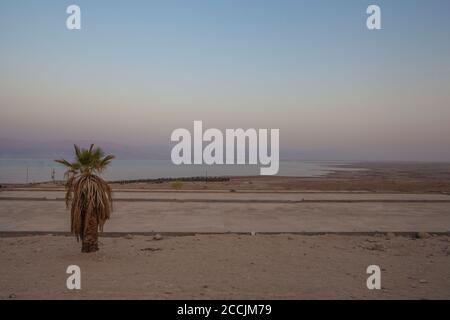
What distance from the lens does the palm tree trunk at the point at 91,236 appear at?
30.2ft

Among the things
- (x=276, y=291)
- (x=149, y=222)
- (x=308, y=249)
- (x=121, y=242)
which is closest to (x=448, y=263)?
(x=308, y=249)

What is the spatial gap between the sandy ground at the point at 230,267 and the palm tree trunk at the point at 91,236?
8.8 inches

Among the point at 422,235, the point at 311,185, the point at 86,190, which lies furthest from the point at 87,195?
the point at 311,185

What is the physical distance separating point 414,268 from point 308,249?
8.02ft

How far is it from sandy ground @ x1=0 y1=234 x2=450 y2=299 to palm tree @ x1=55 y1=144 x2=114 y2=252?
57 cm

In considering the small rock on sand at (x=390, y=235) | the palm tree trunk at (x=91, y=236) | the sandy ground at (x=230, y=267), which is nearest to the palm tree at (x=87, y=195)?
the palm tree trunk at (x=91, y=236)

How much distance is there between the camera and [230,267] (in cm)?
852

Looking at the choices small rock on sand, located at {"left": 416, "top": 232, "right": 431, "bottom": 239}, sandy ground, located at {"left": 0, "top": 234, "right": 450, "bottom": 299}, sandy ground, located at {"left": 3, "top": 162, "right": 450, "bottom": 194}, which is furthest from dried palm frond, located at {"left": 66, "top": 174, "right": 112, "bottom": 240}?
sandy ground, located at {"left": 3, "top": 162, "right": 450, "bottom": 194}

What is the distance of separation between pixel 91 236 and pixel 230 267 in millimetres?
3239

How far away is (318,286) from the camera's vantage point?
727 centimetres

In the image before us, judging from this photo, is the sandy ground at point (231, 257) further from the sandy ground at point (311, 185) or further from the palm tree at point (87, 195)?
the sandy ground at point (311, 185)

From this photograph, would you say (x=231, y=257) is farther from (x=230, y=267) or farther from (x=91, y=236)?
(x=91, y=236)

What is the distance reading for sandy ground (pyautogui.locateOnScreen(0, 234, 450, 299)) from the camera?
6934 millimetres
